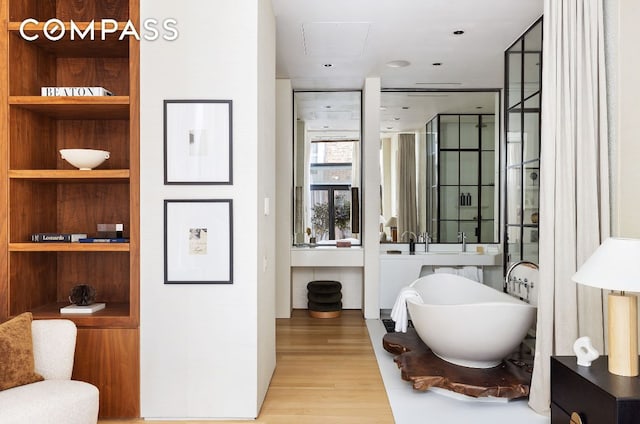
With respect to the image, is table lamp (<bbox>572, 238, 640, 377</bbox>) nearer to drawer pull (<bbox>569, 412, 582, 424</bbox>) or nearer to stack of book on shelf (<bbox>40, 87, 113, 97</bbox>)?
drawer pull (<bbox>569, 412, 582, 424</bbox>)

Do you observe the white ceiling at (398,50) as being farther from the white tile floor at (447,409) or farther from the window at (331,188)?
the white tile floor at (447,409)

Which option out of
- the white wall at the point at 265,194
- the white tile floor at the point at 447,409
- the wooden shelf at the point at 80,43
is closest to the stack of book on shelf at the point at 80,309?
the white wall at the point at 265,194

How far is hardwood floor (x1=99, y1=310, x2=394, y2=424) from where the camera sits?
2922 millimetres

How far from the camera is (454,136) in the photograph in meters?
5.88

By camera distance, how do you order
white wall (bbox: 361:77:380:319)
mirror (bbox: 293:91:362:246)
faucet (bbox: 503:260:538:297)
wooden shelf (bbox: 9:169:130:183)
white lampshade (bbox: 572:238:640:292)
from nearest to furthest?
white lampshade (bbox: 572:238:640:292), wooden shelf (bbox: 9:169:130:183), faucet (bbox: 503:260:538:297), white wall (bbox: 361:77:380:319), mirror (bbox: 293:91:362:246)

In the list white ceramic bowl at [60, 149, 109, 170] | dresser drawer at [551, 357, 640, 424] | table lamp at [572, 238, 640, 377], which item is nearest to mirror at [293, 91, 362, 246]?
white ceramic bowl at [60, 149, 109, 170]

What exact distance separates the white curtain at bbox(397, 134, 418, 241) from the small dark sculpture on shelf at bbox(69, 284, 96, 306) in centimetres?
385

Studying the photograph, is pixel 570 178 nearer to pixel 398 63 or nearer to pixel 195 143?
pixel 195 143

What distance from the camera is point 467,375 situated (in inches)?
127

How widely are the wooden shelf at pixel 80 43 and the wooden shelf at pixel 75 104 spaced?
38 centimetres

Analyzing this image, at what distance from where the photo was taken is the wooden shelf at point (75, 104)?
2.83 meters

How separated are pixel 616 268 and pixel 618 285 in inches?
3.0

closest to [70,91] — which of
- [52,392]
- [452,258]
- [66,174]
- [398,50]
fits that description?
[66,174]

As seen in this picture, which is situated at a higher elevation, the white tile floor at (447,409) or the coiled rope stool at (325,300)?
the coiled rope stool at (325,300)
